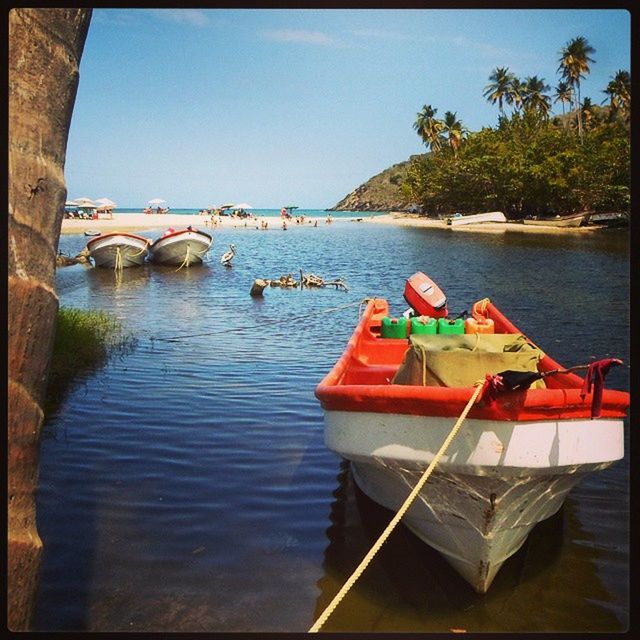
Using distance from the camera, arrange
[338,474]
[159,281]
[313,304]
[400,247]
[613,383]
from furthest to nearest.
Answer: [400,247] < [159,281] < [313,304] < [613,383] < [338,474]

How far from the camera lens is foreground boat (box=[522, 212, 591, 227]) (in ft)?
214

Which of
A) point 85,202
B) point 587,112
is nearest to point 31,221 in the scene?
point 85,202

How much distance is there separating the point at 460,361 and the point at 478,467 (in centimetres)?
111

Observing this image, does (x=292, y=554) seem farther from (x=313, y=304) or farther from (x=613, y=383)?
(x=313, y=304)

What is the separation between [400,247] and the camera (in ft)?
173

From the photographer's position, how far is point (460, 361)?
5.88 metres

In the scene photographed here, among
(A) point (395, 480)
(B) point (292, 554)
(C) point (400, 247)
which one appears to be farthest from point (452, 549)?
(C) point (400, 247)

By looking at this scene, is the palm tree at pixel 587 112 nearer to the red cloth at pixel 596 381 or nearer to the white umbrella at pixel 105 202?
the white umbrella at pixel 105 202

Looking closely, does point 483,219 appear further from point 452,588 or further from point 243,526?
point 452,588

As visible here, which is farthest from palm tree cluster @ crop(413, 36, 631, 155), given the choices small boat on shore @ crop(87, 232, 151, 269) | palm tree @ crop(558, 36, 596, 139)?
small boat on shore @ crop(87, 232, 151, 269)

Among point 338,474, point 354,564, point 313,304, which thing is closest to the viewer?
point 354,564

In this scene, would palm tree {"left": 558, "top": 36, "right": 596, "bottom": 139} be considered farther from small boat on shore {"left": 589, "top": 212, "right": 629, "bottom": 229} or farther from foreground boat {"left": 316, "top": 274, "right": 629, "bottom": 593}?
foreground boat {"left": 316, "top": 274, "right": 629, "bottom": 593}

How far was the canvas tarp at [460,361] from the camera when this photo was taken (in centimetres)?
580
